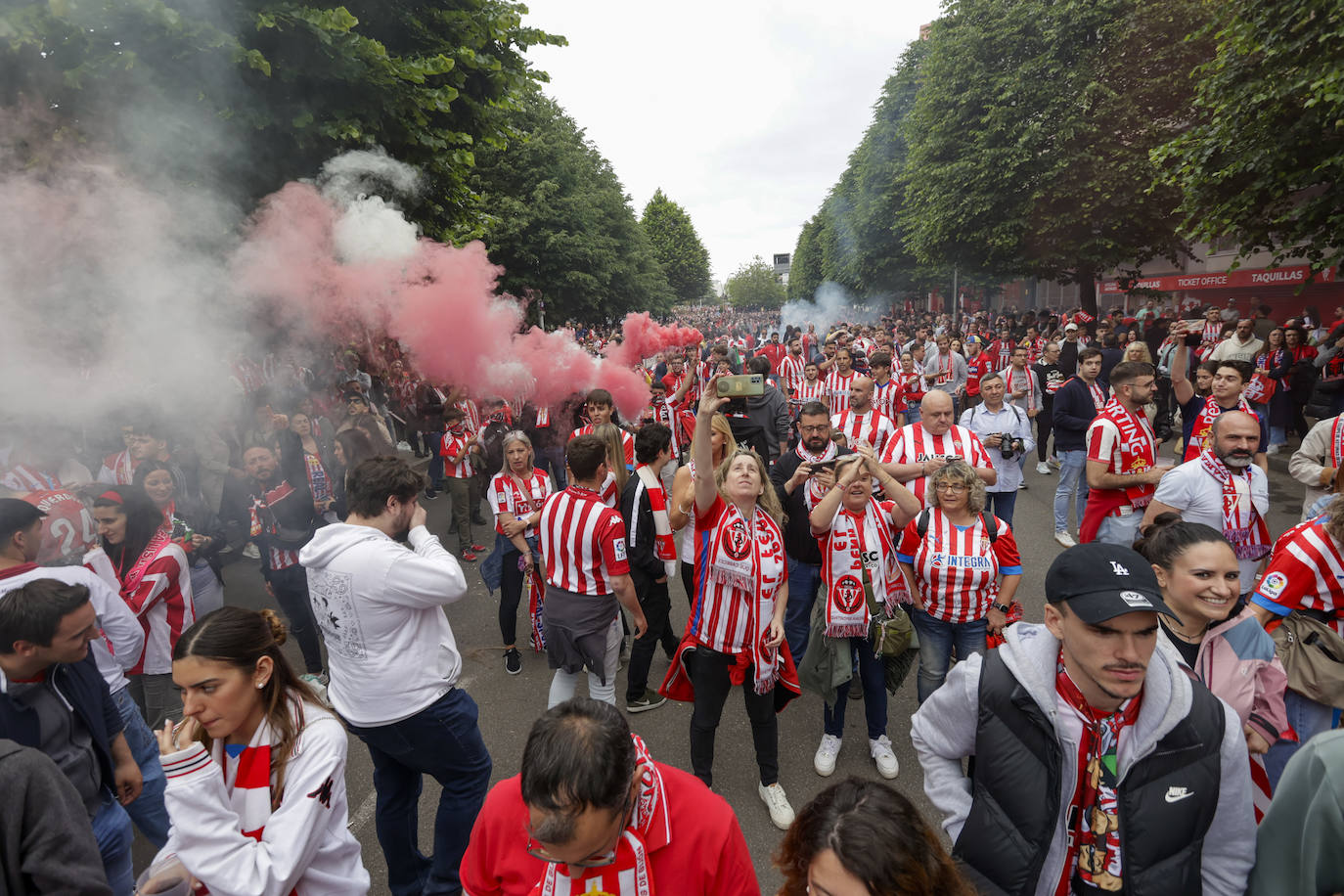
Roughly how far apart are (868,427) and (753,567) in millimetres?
3211

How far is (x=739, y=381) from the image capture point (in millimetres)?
3869

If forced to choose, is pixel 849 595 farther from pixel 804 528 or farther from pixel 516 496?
pixel 516 496

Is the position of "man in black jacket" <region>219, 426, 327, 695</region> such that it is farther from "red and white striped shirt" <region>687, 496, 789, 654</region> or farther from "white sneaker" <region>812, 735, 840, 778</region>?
"white sneaker" <region>812, 735, 840, 778</region>

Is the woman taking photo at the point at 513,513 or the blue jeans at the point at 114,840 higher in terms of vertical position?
the woman taking photo at the point at 513,513

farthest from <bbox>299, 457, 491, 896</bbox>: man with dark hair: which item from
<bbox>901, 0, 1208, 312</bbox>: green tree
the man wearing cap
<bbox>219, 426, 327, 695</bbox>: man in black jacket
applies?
<bbox>901, 0, 1208, 312</bbox>: green tree

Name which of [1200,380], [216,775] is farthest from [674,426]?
[216,775]

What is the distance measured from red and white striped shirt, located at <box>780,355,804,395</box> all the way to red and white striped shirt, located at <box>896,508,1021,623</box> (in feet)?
27.2

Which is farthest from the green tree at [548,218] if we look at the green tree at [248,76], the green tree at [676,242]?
the green tree at [676,242]

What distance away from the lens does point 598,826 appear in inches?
59.9

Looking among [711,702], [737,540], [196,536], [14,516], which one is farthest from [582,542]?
[196,536]

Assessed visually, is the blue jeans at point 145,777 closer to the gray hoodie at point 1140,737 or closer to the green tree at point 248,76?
the gray hoodie at point 1140,737

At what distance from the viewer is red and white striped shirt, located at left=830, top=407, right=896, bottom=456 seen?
596cm

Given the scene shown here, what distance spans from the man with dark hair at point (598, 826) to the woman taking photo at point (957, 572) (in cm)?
220

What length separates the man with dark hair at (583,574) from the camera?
12.3ft
